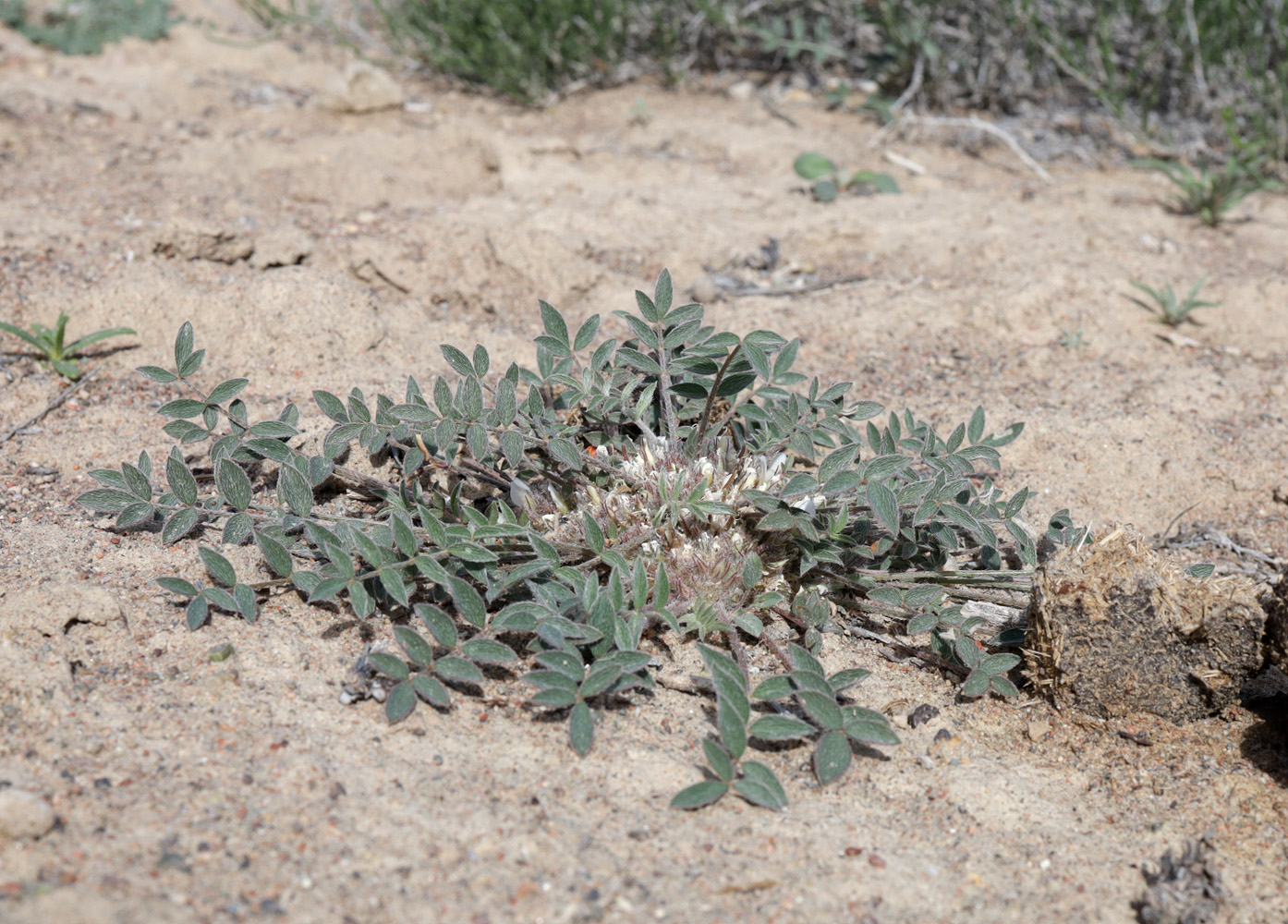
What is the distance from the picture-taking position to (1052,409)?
345 centimetres

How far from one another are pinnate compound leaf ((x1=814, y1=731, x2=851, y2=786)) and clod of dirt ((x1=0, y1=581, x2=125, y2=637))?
4.83 feet

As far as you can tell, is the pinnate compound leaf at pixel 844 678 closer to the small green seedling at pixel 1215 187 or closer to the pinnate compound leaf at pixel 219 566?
the pinnate compound leaf at pixel 219 566

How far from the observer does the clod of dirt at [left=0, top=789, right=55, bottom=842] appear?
5.20 ft

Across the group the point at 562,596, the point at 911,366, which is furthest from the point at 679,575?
the point at 911,366

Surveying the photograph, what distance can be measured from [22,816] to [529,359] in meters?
2.21

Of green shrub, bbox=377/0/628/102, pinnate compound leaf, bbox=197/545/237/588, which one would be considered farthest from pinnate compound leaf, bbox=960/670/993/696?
green shrub, bbox=377/0/628/102

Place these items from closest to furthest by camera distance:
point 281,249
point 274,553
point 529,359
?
point 274,553, point 529,359, point 281,249

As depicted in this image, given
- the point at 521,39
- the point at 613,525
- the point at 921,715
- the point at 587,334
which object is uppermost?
the point at 521,39

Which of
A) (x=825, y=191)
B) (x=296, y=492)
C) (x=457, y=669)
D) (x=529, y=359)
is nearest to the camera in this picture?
(x=457, y=669)

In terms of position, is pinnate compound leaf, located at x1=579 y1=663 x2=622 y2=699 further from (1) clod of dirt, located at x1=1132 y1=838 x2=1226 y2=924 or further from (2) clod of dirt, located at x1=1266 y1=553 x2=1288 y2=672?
(2) clod of dirt, located at x1=1266 y1=553 x2=1288 y2=672

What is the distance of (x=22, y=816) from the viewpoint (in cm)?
160

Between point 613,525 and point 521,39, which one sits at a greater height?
point 521,39

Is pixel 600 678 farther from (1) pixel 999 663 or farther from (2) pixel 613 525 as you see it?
(1) pixel 999 663

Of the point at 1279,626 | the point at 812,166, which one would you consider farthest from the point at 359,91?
the point at 1279,626
